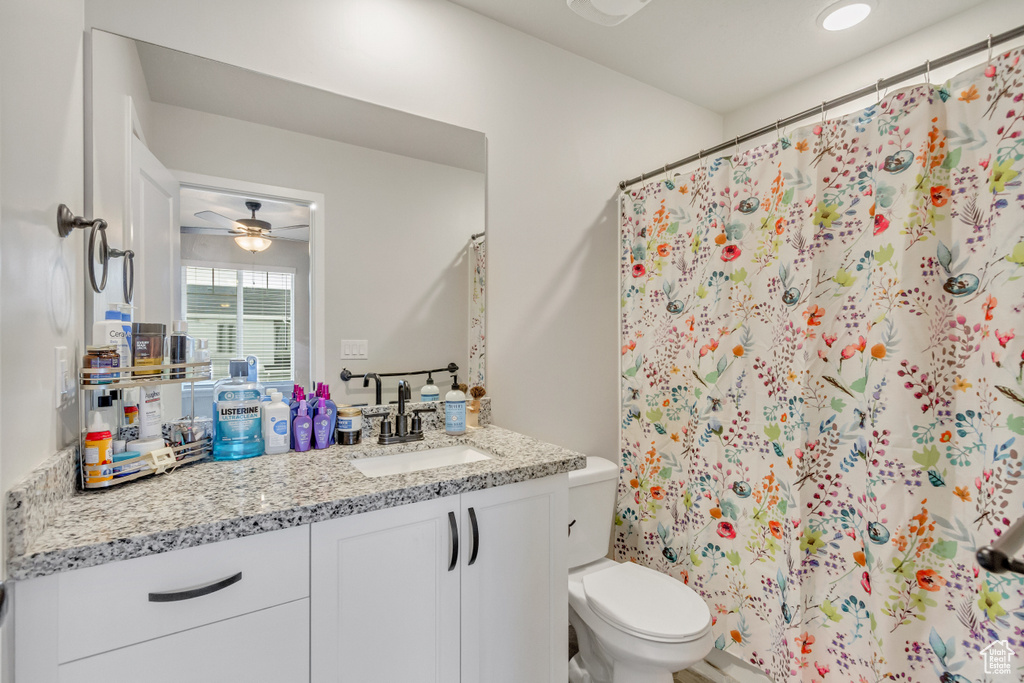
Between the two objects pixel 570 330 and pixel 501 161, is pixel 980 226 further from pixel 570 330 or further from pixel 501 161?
pixel 501 161

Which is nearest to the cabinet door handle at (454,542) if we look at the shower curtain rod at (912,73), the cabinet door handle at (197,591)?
the cabinet door handle at (197,591)

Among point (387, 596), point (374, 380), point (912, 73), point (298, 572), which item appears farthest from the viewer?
point (374, 380)

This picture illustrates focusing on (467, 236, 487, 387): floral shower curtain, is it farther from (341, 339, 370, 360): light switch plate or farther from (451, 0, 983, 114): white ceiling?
(451, 0, 983, 114): white ceiling

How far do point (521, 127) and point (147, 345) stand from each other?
1.52 meters

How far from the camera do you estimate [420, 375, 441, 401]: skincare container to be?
1.69 meters

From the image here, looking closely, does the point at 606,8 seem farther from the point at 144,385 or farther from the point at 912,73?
the point at 144,385

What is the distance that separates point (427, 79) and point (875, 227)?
1562 mm

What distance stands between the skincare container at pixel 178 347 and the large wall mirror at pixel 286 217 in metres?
0.04

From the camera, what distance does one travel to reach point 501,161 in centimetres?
185

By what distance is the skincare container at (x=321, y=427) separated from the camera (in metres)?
1.41

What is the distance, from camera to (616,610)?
1477mm

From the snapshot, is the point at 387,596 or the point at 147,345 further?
the point at 147,345

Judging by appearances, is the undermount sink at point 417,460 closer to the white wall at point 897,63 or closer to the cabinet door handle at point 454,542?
the cabinet door handle at point 454,542

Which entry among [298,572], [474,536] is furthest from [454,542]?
[298,572]
